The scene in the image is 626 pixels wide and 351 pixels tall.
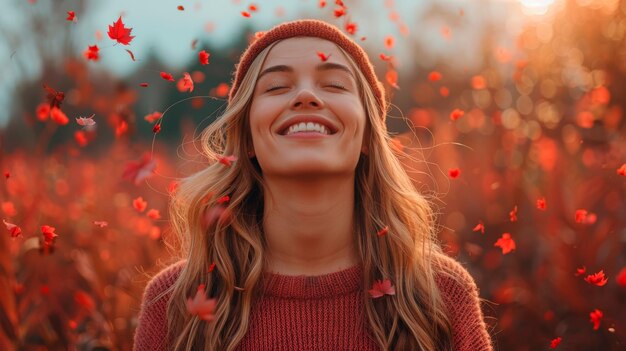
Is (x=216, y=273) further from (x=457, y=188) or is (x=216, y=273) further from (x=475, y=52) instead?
(x=475, y=52)

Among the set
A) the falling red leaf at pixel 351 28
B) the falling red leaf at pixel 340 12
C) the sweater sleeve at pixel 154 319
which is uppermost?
the falling red leaf at pixel 340 12

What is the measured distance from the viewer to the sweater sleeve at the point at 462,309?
273 centimetres

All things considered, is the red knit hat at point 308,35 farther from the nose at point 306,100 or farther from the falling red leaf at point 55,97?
the falling red leaf at point 55,97

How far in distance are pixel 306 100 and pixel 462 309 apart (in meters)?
0.99

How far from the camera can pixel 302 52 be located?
2.85 meters

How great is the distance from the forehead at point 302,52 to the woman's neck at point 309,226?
46 centimetres

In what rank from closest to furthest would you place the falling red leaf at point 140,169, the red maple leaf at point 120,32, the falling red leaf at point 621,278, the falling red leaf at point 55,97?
the falling red leaf at point 140,169 < the falling red leaf at point 55,97 < the red maple leaf at point 120,32 < the falling red leaf at point 621,278

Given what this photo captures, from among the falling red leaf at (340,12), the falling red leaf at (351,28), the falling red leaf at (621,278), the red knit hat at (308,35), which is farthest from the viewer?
the falling red leaf at (621,278)

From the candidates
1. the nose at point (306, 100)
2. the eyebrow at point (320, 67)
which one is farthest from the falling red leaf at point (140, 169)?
the eyebrow at point (320, 67)

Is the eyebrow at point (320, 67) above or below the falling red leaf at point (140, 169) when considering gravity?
above

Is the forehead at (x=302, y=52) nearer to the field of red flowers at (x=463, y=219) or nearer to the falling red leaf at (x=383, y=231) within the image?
the field of red flowers at (x=463, y=219)

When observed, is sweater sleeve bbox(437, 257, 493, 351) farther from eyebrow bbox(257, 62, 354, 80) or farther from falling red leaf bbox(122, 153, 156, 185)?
falling red leaf bbox(122, 153, 156, 185)

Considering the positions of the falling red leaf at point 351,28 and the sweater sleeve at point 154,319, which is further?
the falling red leaf at point 351,28

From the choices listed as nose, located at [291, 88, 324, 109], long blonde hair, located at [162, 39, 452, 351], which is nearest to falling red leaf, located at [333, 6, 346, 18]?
long blonde hair, located at [162, 39, 452, 351]
